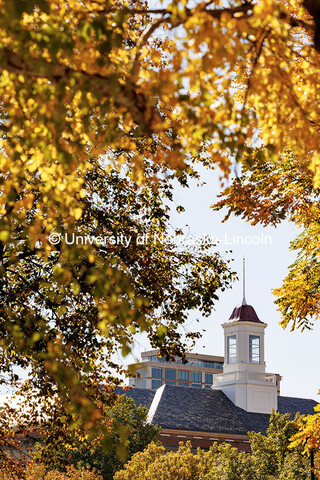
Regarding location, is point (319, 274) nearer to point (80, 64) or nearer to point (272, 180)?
point (272, 180)

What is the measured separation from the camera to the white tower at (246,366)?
233 feet

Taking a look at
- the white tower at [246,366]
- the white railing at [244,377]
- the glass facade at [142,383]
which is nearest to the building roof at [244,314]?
the white tower at [246,366]

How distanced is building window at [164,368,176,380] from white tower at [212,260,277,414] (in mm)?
54697

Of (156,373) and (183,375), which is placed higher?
(183,375)

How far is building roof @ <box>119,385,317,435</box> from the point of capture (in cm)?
6319

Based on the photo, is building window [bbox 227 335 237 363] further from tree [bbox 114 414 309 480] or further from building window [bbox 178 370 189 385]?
building window [bbox 178 370 189 385]

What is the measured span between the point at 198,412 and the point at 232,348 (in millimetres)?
10112

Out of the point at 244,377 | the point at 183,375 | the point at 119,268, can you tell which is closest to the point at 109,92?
the point at 119,268

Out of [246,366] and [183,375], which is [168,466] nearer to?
[246,366]

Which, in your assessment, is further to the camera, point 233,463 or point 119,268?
point 233,463

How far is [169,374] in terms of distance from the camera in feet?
427

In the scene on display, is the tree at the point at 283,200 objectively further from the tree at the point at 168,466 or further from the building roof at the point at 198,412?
the building roof at the point at 198,412

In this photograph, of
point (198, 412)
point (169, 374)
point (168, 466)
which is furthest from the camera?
point (169, 374)

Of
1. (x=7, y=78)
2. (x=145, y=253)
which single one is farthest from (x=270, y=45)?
(x=145, y=253)
